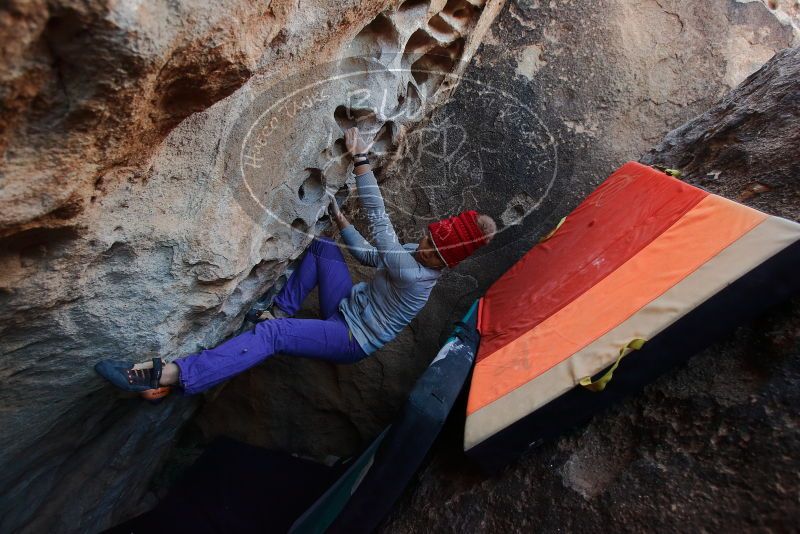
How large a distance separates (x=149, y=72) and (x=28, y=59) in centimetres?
13

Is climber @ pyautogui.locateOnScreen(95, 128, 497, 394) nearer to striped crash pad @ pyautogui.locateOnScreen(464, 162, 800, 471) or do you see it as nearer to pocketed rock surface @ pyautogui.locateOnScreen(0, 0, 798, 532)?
pocketed rock surface @ pyautogui.locateOnScreen(0, 0, 798, 532)

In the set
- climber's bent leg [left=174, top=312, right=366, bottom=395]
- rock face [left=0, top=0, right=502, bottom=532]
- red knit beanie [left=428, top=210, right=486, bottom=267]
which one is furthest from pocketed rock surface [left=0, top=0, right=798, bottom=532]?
red knit beanie [left=428, top=210, right=486, bottom=267]

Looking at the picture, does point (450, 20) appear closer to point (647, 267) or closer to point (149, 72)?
point (647, 267)

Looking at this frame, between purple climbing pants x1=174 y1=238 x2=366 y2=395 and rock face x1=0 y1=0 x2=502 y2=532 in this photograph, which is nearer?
rock face x1=0 y1=0 x2=502 y2=532

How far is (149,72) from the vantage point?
680 millimetres

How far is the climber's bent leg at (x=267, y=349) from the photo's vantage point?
1.33 meters

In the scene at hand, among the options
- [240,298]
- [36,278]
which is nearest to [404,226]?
[240,298]

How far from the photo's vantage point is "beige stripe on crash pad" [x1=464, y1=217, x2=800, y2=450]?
1107 millimetres

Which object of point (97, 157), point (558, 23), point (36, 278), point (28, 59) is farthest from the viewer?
point (558, 23)

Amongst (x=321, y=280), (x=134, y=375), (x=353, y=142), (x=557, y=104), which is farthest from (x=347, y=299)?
(x=557, y=104)

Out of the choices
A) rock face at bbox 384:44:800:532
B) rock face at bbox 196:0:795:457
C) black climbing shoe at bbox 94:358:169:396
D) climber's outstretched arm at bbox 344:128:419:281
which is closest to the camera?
rock face at bbox 384:44:800:532

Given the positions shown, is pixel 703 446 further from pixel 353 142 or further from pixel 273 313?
pixel 273 313

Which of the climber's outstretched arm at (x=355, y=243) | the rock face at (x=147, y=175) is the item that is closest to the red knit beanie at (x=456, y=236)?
the climber's outstretched arm at (x=355, y=243)

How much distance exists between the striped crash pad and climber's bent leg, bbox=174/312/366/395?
0.43 m
